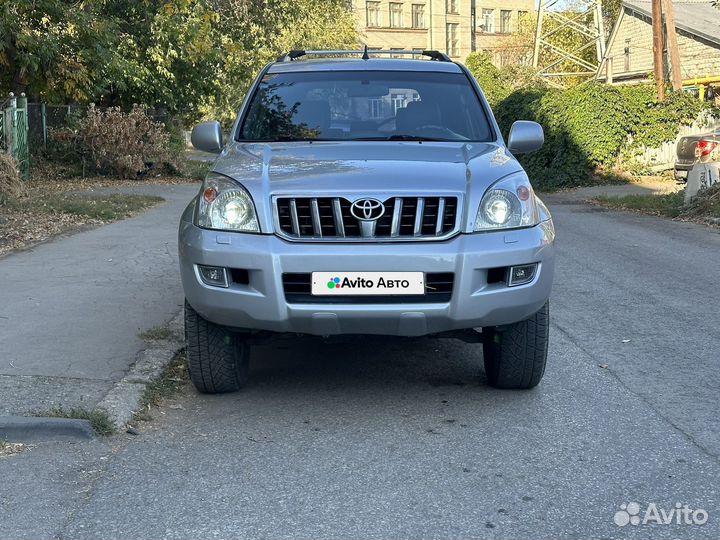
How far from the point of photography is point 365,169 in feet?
16.0

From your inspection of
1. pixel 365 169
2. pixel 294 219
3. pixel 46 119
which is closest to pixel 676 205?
pixel 365 169

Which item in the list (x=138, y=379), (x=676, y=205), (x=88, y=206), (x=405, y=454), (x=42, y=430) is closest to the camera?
(x=405, y=454)

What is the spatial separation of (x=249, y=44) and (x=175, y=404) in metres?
22.6

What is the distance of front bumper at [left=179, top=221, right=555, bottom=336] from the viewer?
15.0 ft

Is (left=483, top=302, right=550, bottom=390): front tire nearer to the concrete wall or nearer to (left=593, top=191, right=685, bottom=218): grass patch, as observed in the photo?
(left=593, top=191, right=685, bottom=218): grass patch

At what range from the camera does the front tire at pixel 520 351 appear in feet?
16.8

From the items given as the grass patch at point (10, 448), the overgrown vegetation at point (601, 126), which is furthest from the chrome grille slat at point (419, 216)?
the overgrown vegetation at point (601, 126)

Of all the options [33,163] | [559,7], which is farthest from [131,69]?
[559,7]

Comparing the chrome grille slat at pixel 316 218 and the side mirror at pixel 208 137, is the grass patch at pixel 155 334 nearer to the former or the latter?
the side mirror at pixel 208 137

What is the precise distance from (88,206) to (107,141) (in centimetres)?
760

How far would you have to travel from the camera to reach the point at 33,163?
2070 centimetres

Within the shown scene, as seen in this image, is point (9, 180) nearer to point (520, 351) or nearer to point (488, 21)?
point (520, 351)

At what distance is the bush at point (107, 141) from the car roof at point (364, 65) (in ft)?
50.4

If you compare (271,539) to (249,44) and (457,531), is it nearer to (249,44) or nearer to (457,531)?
(457,531)
